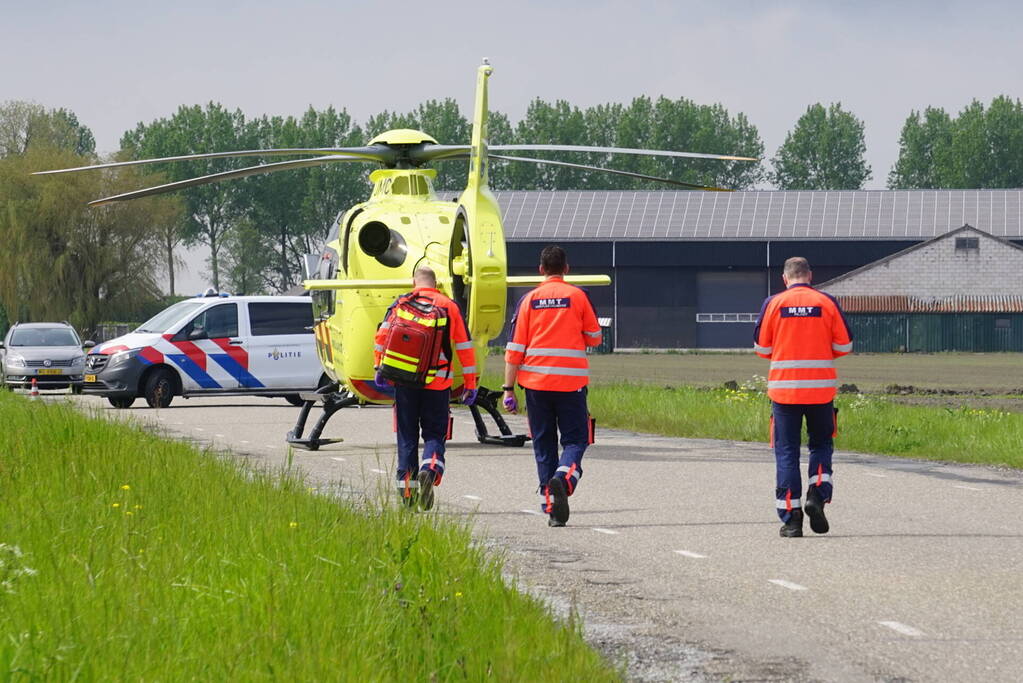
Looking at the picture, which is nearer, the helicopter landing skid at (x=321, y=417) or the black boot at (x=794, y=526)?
the black boot at (x=794, y=526)

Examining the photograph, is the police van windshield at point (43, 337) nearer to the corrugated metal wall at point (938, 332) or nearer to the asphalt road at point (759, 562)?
the asphalt road at point (759, 562)

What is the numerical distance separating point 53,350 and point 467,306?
19.6 m

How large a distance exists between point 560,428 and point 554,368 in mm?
426

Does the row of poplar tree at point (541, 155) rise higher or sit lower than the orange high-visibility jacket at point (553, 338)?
higher

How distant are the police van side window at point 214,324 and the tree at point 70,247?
122 ft

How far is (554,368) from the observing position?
35.6ft

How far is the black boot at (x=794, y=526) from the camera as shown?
398 inches

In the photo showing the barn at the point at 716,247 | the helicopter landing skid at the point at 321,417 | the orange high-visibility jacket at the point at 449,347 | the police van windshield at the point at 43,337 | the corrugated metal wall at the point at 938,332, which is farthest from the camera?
the barn at the point at 716,247

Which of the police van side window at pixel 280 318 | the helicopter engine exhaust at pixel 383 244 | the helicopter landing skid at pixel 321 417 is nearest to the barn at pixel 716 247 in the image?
the police van side window at pixel 280 318

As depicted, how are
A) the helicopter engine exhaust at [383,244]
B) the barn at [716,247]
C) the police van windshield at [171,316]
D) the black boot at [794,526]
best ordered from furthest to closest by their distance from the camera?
the barn at [716,247] < the police van windshield at [171,316] < the helicopter engine exhaust at [383,244] < the black boot at [794,526]

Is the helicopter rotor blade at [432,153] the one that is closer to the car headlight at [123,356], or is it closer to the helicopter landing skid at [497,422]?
the helicopter landing skid at [497,422]

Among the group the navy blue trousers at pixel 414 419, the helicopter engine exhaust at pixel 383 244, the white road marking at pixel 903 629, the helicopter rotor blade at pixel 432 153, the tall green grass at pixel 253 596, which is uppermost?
→ the helicopter rotor blade at pixel 432 153

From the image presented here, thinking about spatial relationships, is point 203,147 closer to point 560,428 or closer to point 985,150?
point 985,150

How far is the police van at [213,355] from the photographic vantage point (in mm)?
26375
